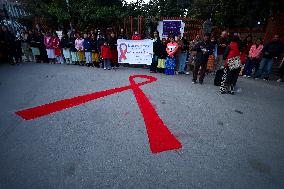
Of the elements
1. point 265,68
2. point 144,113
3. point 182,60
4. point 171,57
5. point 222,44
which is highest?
point 222,44

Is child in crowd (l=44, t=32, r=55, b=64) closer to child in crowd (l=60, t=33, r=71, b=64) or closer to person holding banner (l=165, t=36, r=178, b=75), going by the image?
child in crowd (l=60, t=33, r=71, b=64)

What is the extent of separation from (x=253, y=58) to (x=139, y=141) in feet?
25.2

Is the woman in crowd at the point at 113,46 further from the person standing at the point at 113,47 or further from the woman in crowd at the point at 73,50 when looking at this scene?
the woman in crowd at the point at 73,50

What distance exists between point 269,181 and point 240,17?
12.3 metres

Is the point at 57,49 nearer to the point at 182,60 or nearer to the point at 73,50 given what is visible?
the point at 73,50

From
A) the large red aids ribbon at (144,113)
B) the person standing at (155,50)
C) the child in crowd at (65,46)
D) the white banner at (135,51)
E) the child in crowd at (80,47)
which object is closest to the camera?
the large red aids ribbon at (144,113)

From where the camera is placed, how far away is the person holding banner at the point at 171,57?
9.41 m

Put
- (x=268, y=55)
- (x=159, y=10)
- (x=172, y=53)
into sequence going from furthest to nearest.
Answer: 1. (x=159, y=10)
2. (x=172, y=53)
3. (x=268, y=55)

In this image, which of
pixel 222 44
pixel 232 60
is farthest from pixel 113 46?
pixel 232 60

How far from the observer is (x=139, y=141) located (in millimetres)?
4348

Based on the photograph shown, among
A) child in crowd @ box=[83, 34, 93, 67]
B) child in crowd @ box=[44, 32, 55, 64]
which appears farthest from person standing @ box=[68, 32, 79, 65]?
child in crowd @ box=[44, 32, 55, 64]

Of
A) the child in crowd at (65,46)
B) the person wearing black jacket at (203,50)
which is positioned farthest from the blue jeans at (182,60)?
the child in crowd at (65,46)

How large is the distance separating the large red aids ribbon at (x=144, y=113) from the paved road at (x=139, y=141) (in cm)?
15

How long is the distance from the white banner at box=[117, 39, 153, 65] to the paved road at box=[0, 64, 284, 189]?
320cm
